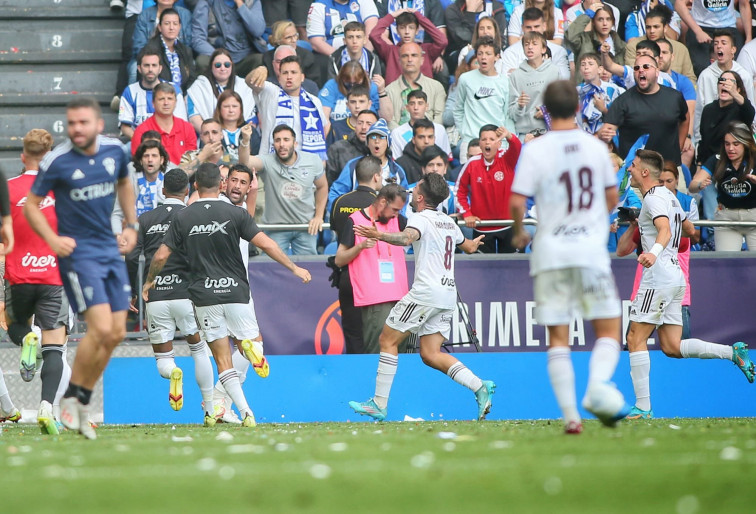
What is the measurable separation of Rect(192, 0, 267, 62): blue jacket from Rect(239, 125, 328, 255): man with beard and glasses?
3095 mm

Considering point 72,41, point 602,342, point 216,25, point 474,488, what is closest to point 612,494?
point 474,488

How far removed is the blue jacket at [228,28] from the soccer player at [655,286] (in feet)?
25.5

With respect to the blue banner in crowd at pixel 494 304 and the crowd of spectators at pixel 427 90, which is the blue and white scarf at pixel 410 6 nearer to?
the crowd of spectators at pixel 427 90

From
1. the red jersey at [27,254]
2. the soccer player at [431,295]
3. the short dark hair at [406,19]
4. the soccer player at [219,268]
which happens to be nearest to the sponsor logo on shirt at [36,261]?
the red jersey at [27,254]

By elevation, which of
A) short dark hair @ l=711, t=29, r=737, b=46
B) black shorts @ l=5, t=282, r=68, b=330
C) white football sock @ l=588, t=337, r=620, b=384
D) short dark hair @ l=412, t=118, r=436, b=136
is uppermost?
short dark hair @ l=711, t=29, r=737, b=46

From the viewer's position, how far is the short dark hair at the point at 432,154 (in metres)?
14.5

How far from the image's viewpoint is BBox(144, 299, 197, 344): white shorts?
1146 cm

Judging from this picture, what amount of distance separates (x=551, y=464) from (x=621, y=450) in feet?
2.73

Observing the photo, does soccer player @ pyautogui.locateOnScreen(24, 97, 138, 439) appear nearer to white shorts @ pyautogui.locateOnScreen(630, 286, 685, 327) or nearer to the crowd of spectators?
the crowd of spectators

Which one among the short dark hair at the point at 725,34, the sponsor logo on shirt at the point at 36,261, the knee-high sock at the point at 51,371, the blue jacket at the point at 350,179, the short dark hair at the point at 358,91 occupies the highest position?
the short dark hair at the point at 725,34

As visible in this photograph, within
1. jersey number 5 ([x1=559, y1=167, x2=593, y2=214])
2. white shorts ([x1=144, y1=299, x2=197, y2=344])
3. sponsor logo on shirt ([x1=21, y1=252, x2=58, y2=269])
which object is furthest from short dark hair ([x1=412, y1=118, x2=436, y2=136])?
jersey number 5 ([x1=559, y1=167, x2=593, y2=214])

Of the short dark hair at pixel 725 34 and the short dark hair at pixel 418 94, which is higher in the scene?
the short dark hair at pixel 725 34

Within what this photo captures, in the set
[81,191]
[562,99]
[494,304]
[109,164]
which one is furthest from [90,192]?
[494,304]

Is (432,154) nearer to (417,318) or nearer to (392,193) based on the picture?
(392,193)
